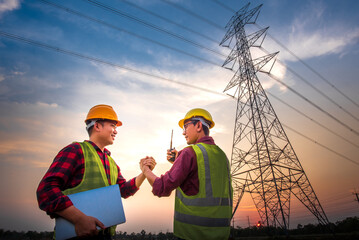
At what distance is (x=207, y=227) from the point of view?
1.96 meters

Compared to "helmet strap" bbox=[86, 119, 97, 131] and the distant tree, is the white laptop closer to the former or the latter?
"helmet strap" bbox=[86, 119, 97, 131]

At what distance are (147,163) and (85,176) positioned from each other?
83 cm

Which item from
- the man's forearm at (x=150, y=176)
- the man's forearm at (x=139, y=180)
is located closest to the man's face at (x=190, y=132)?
the man's forearm at (x=150, y=176)

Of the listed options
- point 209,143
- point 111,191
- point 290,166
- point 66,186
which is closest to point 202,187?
point 209,143

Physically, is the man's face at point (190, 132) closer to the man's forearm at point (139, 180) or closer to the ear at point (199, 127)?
the ear at point (199, 127)

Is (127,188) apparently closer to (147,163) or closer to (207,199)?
(147,163)

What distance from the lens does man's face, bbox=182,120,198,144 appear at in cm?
287

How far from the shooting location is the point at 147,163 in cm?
255

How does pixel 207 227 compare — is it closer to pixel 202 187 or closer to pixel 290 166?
pixel 202 187

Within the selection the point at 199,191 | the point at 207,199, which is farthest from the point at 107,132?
the point at 207,199

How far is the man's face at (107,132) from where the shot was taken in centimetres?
254

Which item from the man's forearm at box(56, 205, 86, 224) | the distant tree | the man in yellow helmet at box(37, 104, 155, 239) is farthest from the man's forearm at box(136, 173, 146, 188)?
the distant tree

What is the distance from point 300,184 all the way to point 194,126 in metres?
14.6

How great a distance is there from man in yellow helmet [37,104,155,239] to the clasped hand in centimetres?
1
